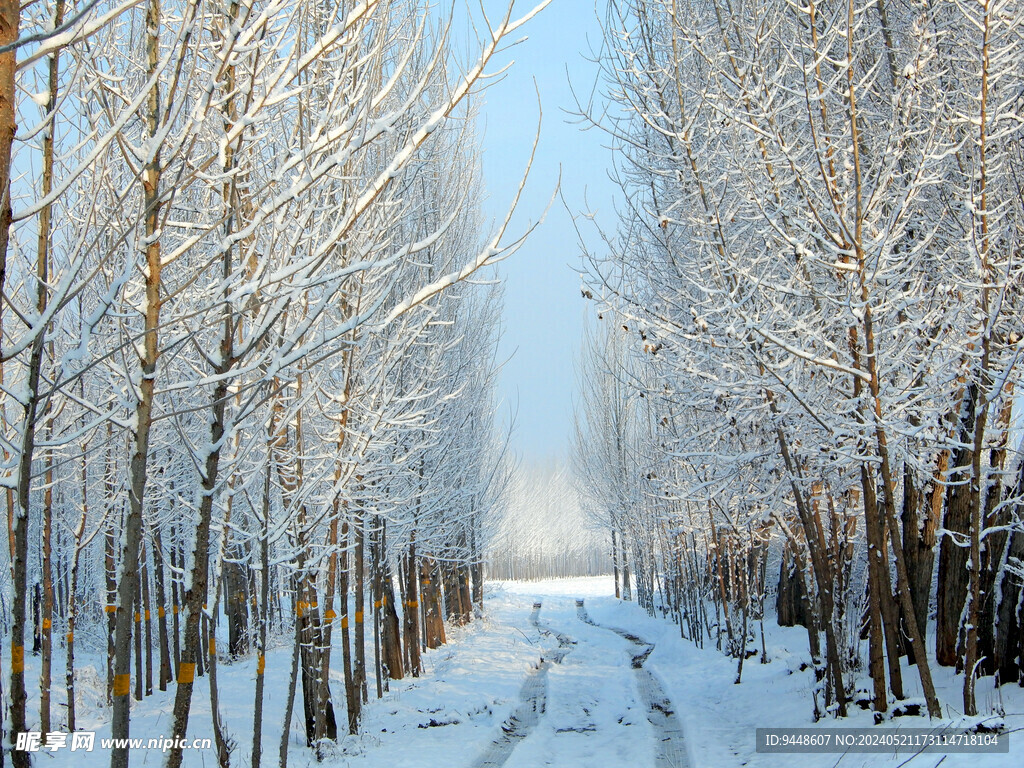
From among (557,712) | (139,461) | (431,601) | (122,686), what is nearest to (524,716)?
(557,712)

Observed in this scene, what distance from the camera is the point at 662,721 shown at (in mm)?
8406

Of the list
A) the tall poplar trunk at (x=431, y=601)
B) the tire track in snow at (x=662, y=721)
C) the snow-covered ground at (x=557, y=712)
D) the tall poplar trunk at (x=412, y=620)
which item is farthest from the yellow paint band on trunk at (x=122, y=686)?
the tall poplar trunk at (x=431, y=601)

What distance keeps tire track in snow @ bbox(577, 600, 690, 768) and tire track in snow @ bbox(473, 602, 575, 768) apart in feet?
4.39

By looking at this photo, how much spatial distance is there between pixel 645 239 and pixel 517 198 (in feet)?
18.9

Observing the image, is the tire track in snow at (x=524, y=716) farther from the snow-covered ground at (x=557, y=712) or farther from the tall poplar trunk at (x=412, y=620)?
the tall poplar trunk at (x=412, y=620)

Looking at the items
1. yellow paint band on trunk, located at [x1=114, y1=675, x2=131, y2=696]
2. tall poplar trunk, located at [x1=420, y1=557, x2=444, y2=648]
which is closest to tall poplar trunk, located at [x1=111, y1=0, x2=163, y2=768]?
yellow paint band on trunk, located at [x1=114, y1=675, x2=131, y2=696]

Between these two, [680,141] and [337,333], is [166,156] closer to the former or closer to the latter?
[337,333]

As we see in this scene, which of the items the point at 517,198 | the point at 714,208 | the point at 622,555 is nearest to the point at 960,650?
the point at 714,208

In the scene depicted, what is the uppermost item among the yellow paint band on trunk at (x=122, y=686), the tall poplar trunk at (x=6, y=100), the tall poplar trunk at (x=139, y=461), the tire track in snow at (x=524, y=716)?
the tall poplar trunk at (x=6, y=100)

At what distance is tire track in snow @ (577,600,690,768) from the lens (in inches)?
266

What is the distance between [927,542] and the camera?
716 cm

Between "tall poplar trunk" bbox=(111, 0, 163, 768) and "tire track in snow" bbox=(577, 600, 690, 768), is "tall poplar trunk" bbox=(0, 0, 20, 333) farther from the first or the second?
"tire track in snow" bbox=(577, 600, 690, 768)

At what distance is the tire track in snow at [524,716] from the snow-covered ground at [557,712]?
0.03m

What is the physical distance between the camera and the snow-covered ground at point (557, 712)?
659 cm
